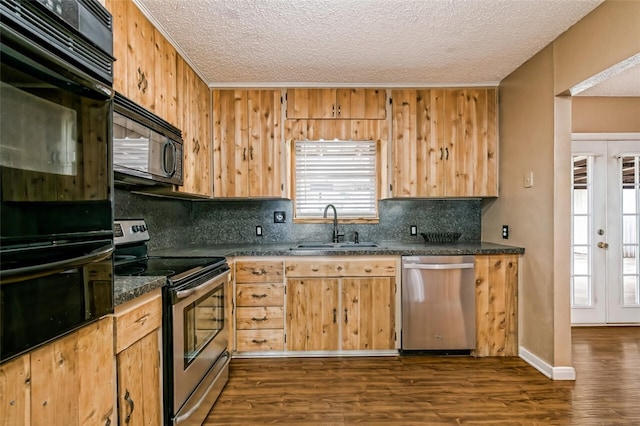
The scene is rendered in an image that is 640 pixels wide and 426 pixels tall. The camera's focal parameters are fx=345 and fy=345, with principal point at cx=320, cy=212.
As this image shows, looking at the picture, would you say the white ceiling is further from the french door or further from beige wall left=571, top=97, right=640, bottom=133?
the french door

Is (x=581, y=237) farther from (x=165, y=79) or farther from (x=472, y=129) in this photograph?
(x=165, y=79)

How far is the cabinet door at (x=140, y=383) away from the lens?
4.39ft

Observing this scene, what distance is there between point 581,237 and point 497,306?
1651mm

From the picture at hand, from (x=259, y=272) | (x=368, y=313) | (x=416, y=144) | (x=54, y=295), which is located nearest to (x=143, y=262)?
(x=259, y=272)

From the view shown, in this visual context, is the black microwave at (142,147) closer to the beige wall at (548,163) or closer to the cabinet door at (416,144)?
the cabinet door at (416,144)

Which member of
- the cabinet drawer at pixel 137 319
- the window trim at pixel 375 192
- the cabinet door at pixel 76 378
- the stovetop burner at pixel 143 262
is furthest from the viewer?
the window trim at pixel 375 192

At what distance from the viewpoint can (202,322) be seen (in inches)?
82.0

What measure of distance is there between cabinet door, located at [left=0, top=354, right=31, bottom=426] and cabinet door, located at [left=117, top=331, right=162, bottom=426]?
0.45 meters

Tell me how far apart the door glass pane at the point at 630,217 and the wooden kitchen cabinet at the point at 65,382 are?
4754mm

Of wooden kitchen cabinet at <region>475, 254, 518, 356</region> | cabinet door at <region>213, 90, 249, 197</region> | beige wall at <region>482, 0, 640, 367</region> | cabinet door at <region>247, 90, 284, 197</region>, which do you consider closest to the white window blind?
cabinet door at <region>247, 90, 284, 197</region>

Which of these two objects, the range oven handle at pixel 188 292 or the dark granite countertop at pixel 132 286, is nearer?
the dark granite countertop at pixel 132 286

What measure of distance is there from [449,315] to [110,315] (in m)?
2.53

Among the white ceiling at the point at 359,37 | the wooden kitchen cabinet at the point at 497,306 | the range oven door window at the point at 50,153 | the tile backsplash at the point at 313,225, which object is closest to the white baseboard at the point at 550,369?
the wooden kitchen cabinet at the point at 497,306

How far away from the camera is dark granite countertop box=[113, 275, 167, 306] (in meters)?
1.32
